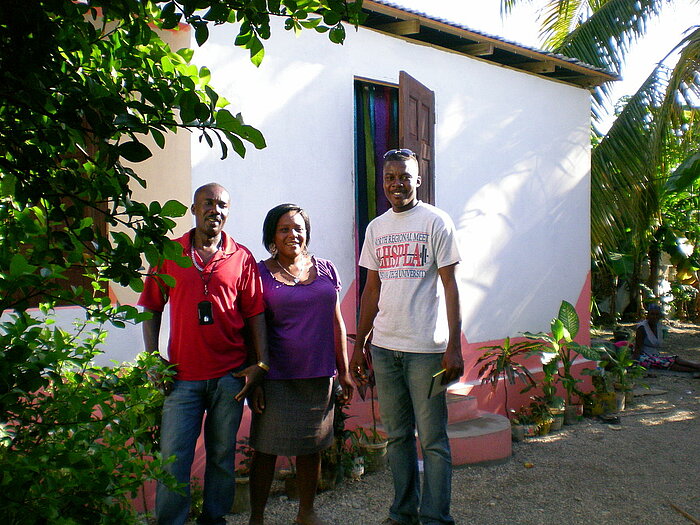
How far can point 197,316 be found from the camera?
3.21 m

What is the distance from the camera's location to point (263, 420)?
3430mm

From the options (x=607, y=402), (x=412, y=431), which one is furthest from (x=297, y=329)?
(x=607, y=402)

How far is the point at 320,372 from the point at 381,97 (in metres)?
2.99

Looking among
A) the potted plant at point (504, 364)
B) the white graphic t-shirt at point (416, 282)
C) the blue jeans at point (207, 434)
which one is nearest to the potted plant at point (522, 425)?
the potted plant at point (504, 364)

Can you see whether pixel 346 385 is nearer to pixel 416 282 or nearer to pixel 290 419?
pixel 290 419

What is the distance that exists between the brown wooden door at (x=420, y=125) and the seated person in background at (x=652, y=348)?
5439 millimetres

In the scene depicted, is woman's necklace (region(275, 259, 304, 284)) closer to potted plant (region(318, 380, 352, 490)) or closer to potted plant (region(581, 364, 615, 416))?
potted plant (region(318, 380, 352, 490))

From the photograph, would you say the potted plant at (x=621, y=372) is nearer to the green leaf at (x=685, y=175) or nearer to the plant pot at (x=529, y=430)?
the plant pot at (x=529, y=430)

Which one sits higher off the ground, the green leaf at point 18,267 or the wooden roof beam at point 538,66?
the wooden roof beam at point 538,66

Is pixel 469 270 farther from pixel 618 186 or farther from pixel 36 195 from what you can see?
pixel 36 195

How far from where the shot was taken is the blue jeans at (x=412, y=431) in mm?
3371

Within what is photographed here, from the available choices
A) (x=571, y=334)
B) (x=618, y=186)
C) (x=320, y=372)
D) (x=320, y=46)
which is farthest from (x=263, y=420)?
(x=618, y=186)

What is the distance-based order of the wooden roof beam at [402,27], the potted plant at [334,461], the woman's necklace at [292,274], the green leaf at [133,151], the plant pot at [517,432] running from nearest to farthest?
the green leaf at [133,151] < the woman's necklace at [292,274] < the potted plant at [334,461] < the wooden roof beam at [402,27] < the plant pot at [517,432]

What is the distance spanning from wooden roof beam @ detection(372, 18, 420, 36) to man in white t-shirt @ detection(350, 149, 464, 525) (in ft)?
7.49
